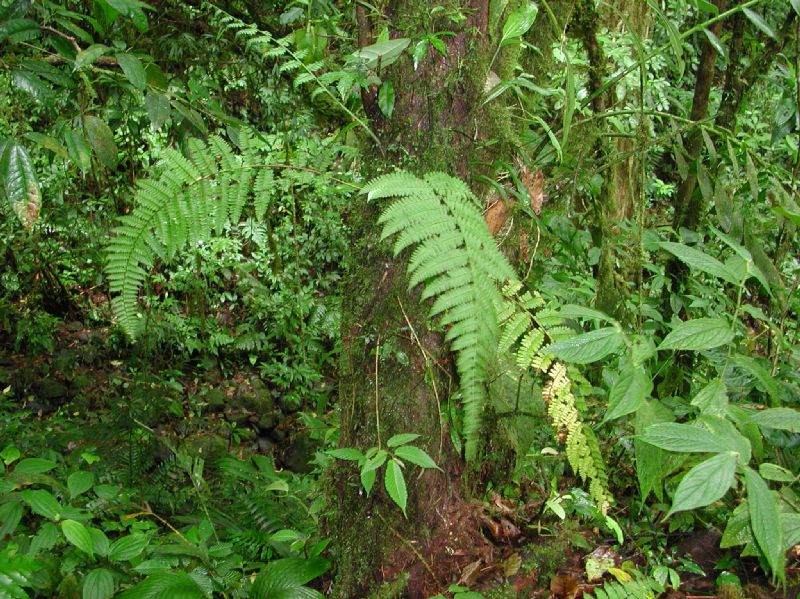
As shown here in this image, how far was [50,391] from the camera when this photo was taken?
455cm

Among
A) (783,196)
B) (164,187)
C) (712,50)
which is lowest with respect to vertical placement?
(783,196)

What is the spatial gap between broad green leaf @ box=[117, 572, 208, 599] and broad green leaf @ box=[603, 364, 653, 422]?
3.46 ft

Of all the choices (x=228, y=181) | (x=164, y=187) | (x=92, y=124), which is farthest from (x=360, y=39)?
(x=92, y=124)

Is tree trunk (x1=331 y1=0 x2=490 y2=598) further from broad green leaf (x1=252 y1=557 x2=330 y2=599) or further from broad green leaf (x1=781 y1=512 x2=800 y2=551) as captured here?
broad green leaf (x1=781 y1=512 x2=800 y2=551)

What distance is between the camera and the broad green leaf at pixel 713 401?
4.39 feet

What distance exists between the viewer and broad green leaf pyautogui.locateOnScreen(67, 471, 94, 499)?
1.80m

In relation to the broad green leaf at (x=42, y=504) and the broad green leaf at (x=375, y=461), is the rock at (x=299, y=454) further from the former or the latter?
the broad green leaf at (x=375, y=461)

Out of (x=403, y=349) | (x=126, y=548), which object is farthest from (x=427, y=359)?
(x=126, y=548)

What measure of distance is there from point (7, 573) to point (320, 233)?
12.8 ft

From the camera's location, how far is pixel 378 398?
155cm

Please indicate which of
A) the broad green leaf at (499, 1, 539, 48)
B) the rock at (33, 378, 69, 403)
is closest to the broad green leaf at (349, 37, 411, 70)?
the broad green leaf at (499, 1, 539, 48)

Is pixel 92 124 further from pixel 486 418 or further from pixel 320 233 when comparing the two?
pixel 320 233

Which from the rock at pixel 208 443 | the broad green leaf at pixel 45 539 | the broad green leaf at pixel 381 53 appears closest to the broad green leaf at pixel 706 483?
the broad green leaf at pixel 381 53

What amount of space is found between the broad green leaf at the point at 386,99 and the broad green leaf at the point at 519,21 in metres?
0.27
